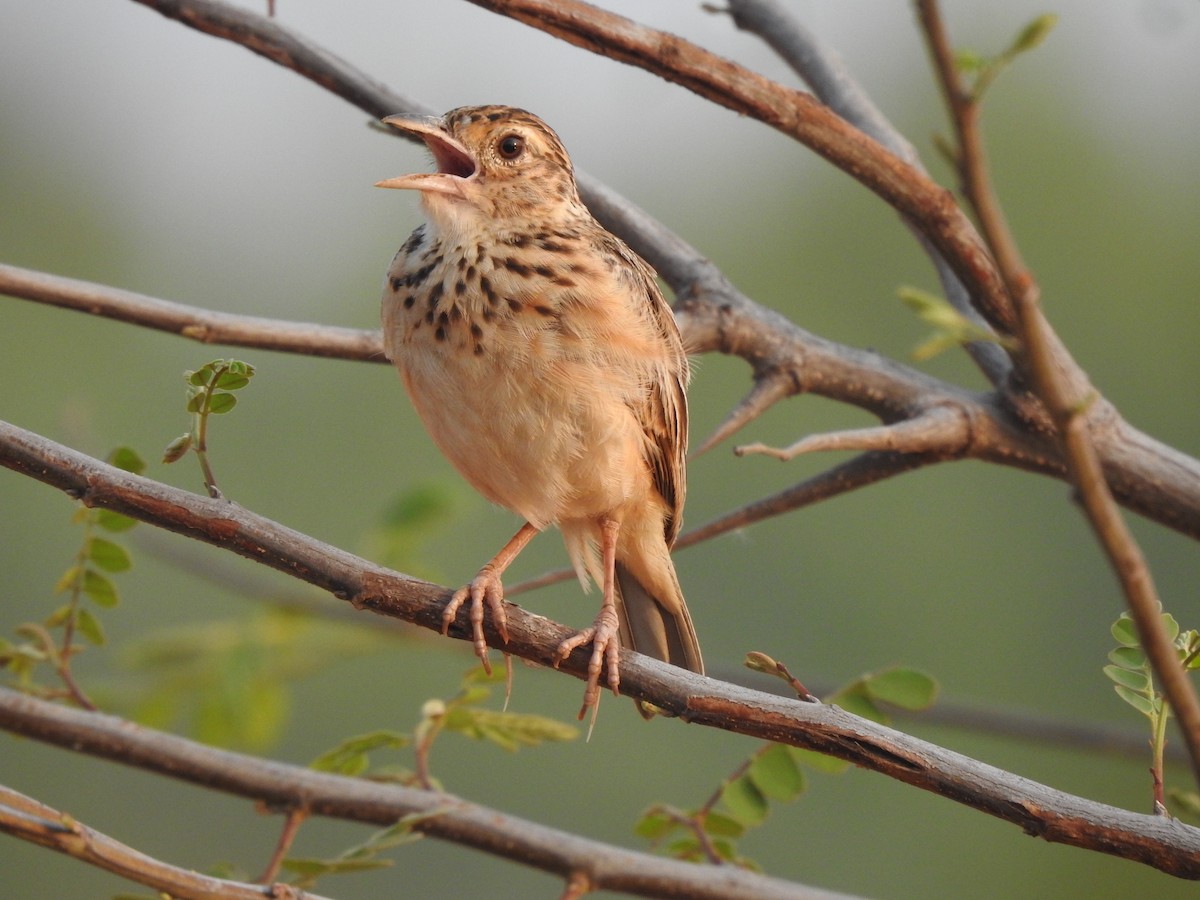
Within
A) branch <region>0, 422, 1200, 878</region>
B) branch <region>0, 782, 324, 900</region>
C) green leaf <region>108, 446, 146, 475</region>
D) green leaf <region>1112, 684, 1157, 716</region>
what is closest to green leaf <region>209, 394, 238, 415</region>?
branch <region>0, 422, 1200, 878</region>

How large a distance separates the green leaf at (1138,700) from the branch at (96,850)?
1163 mm

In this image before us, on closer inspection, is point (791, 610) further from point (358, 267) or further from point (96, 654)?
point (358, 267)

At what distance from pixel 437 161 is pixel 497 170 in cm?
19

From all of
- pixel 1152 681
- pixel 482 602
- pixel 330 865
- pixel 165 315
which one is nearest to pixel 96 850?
pixel 330 865

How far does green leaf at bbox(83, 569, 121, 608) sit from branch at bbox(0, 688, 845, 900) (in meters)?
0.27

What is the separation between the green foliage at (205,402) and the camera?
175 cm

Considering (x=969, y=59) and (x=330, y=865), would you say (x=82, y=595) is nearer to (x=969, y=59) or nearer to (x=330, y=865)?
(x=330, y=865)

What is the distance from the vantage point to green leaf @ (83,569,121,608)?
2373 mm

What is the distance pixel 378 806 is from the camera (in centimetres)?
217

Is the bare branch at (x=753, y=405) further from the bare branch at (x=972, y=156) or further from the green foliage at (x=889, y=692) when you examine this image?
the bare branch at (x=972, y=156)

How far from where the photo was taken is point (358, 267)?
1553cm

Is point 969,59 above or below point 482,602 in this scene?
above

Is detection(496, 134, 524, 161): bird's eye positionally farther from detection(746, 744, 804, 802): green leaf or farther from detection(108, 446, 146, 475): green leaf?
detection(746, 744, 804, 802): green leaf

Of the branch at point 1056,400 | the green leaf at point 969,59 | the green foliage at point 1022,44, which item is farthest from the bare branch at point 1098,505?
the green leaf at point 969,59
